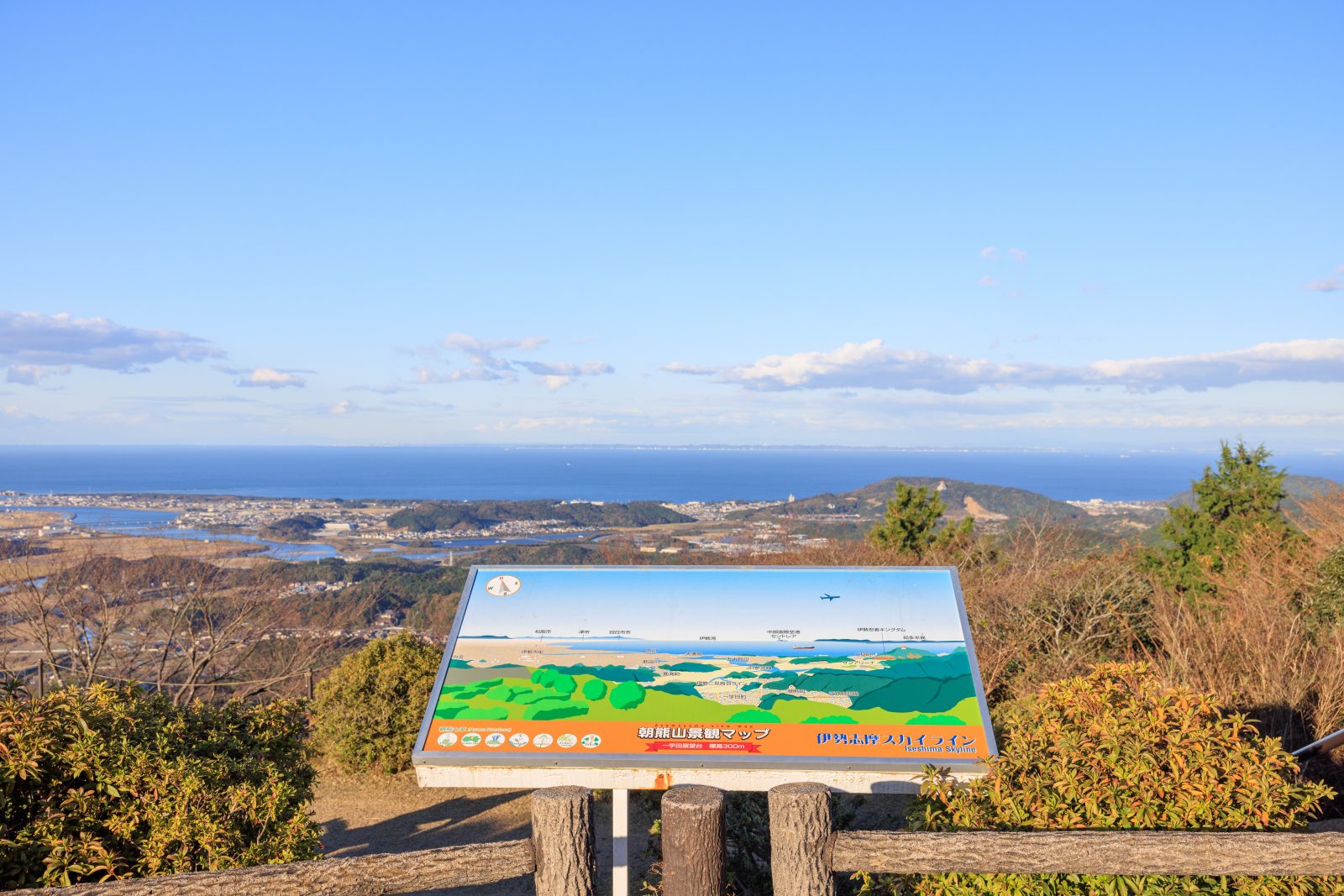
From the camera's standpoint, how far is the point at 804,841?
2.99 m

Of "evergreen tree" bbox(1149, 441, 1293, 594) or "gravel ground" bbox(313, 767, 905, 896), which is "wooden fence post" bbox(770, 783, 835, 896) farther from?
"evergreen tree" bbox(1149, 441, 1293, 594)

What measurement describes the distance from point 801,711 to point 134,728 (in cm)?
307

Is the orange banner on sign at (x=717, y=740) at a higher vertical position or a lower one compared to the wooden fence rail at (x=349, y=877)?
higher

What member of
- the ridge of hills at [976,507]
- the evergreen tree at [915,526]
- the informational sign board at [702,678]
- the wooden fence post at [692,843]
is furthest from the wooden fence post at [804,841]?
the ridge of hills at [976,507]

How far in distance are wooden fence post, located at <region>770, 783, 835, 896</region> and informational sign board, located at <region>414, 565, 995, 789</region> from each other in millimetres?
618

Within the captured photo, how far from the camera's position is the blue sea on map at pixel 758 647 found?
13.8 feet

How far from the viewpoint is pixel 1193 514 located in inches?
577

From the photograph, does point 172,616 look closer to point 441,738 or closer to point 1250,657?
point 441,738

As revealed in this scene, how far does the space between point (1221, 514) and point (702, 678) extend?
1448 cm

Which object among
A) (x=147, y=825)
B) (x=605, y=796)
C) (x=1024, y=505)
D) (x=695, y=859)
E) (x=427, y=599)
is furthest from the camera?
(x=1024, y=505)

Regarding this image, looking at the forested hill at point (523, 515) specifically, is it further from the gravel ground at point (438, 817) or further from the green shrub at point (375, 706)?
the gravel ground at point (438, 817)

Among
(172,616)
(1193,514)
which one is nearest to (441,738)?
(172,616)

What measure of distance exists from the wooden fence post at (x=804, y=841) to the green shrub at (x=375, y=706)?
536 cm

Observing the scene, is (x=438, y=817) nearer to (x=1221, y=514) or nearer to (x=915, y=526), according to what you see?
(x=915, y=526)
